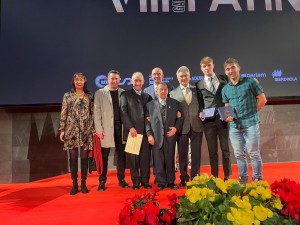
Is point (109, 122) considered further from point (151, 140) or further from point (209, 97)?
point (209, 97)

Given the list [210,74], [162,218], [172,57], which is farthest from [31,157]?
[162,218]

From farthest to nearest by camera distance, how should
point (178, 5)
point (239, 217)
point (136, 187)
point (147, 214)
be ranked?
point (178, 5)
point (136, 187)
point (147, 214)
point (239, 217)

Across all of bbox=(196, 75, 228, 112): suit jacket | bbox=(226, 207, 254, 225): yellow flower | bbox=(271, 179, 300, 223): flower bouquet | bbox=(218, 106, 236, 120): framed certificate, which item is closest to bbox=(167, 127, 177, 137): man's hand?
bbox=(196, 75, 228, 112): suit jacket

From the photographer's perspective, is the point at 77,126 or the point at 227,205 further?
the point at 77,126

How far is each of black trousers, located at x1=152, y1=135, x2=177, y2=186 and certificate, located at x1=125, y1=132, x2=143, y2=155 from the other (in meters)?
0.20

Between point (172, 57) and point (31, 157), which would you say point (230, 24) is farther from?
point (31, 157)

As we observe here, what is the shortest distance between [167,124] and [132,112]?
43cm

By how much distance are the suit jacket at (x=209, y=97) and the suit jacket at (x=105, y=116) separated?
1018mm

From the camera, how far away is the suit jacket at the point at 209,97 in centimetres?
311

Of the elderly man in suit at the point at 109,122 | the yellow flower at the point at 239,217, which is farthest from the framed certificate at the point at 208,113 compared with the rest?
the yellow flower at the point at 239,217

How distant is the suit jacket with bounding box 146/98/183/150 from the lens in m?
3.02

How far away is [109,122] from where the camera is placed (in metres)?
3.18

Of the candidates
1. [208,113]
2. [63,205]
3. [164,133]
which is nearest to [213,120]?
[208,113]

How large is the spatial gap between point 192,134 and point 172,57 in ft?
5.74
